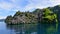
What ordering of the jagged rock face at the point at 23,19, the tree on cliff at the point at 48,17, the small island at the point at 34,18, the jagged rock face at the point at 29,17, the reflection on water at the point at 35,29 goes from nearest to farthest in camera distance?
the reflection on water at the point at 35,29, the tree on cliff at the point at 48,17, the small island at the point at 34,18, the jagged rock face at the point at 29,17, the jagged rock face at the point at 23,19

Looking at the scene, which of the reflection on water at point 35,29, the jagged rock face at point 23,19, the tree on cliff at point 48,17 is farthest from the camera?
the jagged rock face at point 23,19

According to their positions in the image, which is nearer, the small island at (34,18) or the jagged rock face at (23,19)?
the small island at (34,18)

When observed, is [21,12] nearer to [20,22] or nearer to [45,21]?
[20,22]

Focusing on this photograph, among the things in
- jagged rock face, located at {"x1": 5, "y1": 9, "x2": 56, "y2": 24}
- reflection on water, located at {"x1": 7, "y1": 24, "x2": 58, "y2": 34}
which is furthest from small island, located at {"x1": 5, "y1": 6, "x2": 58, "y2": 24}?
reflection on water, located at {"x1": 7, "y1": 24, "x2": 58, "y2": 34}

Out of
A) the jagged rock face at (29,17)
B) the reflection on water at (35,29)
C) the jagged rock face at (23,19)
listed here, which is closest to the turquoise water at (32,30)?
the reflection on water at (35,29)

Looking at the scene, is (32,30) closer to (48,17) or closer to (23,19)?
(48,17)

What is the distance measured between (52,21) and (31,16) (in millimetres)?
6515

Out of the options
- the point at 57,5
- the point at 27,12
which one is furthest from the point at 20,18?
the point at 57,5

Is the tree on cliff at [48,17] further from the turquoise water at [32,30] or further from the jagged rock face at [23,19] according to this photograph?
the turquoise water at [32,30]

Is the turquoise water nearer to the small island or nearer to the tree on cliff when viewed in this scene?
the tree on cliff

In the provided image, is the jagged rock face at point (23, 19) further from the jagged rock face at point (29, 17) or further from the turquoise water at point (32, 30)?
the turquoise water at point (32, 30)

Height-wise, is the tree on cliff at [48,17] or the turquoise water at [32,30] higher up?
the tree on cliff at [48,17]

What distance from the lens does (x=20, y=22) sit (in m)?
44.2

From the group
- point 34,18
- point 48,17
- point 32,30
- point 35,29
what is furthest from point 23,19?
point 32,30
